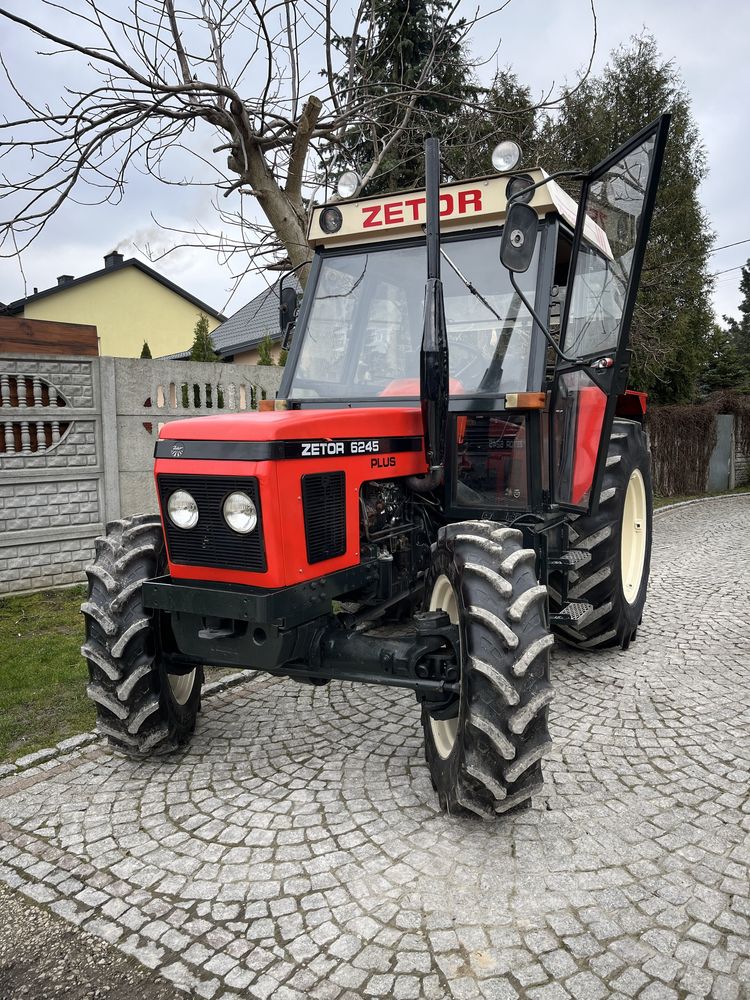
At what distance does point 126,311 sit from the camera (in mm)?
30078

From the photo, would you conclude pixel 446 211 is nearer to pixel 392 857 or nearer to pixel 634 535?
pixel 634 535

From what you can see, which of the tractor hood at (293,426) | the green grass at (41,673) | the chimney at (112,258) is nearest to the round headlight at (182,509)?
the tractor hood at (293,426)

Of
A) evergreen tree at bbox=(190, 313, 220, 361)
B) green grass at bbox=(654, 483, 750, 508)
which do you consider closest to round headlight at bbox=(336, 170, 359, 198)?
→ green grass at bbox=(654, 483, 750, 508)

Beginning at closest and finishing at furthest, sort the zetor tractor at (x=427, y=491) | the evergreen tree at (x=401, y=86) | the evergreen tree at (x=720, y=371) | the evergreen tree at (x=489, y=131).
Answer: the zetor tractor at (x=427, y=491) < the evergreen tree at (x=401, y=86) < the evergreen tree at (x=489, y=131) < the evergreen tree at (x=720, y=371)

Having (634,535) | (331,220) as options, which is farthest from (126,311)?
(634,535)

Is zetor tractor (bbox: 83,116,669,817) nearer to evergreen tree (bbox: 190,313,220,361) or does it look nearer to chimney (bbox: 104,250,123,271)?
evergreen tree (bbox: 190,313,220,361)

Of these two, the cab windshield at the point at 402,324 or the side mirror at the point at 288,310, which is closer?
the cab windshield at the point at 402,324

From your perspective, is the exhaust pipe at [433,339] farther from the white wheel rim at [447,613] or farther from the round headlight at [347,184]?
the round headlight at [347,184]

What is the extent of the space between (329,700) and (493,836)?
155 cm

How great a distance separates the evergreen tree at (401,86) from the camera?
25.8ft

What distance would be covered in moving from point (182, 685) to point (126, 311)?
29210 millimetres

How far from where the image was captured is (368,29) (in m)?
7.93

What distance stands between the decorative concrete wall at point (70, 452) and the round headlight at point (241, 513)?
4371 mm

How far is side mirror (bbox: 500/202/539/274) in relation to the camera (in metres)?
2.87
